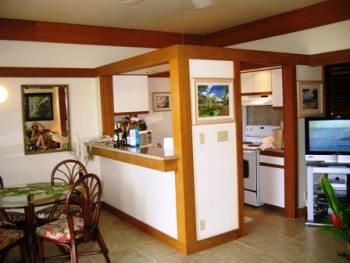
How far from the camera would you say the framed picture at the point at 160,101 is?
6258 mm

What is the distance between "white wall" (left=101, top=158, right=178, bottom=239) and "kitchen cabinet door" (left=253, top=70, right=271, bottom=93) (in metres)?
2.32

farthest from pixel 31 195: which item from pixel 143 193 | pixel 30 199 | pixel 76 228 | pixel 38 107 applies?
pixel 38 107

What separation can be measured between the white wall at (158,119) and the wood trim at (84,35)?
25.4 inches

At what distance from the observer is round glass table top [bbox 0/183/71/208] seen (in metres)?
3.21

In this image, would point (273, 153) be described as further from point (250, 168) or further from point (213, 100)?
point (213, 100)

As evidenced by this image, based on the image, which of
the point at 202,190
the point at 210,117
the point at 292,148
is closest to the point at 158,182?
the point at 202,190

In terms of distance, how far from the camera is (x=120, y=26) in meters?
5.49

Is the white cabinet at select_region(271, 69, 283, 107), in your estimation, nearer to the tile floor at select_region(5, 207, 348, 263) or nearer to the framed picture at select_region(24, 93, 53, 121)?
the tile floor at select_region(5, 207, 348, 263)

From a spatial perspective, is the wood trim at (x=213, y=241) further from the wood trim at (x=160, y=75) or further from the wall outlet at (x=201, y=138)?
the wood trim at (x=160, y=75)

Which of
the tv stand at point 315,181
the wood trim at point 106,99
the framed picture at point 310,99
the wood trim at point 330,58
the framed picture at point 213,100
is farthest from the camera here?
the wood trim at point 106,99

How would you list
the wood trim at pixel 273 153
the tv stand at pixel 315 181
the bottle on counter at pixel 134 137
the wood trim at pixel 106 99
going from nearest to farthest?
the tv stand at pixel 315 181
the bottle on counter at pixel 134 137
the wood trim at pixel 273 153
the wood trim at pixel 106 99

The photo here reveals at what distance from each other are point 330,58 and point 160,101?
2.82m

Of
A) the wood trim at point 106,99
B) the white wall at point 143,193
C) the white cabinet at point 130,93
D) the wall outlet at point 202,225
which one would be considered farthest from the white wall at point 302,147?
the wood trim at point 106,99

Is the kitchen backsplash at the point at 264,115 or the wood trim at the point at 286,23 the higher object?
the wood trim at the point at 286,23
